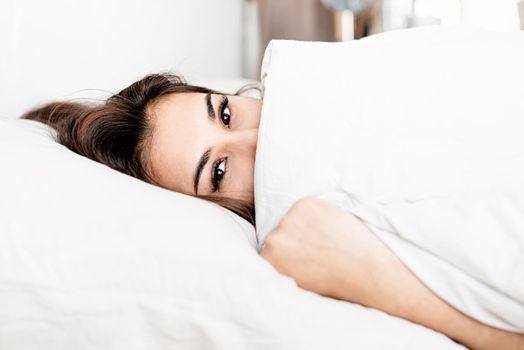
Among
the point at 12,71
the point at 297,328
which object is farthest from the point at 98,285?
the point at 12,71

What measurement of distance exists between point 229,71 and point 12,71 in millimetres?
884

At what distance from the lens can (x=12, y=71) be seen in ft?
3.29

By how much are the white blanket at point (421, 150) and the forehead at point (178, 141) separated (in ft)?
0.46

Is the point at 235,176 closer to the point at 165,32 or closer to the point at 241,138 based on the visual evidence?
the point at 241,138

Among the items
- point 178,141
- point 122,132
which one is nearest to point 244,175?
point 178,141

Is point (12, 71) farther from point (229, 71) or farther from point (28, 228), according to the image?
point (229, 71)

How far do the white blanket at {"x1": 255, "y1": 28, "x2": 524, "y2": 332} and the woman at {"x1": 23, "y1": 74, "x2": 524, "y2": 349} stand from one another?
22 millimetres

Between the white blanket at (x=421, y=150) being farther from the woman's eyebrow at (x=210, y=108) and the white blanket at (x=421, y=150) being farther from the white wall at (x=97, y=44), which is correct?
the white wall at (x=97, y=44)

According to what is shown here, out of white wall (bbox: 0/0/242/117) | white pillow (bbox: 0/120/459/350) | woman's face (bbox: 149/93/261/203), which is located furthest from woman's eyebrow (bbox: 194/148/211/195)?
white wall (bbox: 0/0/242/117)

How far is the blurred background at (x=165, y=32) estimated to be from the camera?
1.03m

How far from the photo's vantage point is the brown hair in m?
0.85

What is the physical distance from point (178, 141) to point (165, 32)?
2.44 feet

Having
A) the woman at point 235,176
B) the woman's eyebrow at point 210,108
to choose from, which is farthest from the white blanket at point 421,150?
the woman's eyebrow at point 210,108

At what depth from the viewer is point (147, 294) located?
518mm
